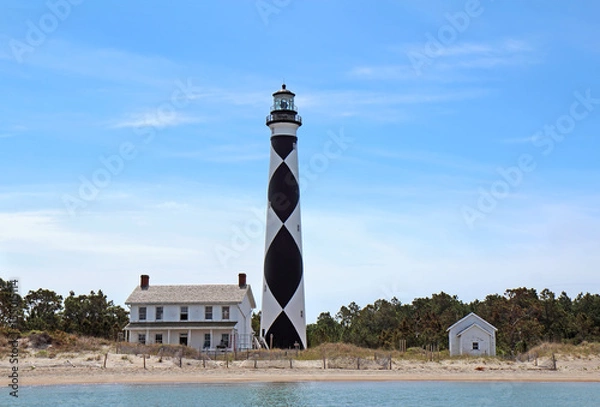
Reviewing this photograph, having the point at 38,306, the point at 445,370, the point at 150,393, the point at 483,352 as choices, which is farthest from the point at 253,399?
the point at 38,306

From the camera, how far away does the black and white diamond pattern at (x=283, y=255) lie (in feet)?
145

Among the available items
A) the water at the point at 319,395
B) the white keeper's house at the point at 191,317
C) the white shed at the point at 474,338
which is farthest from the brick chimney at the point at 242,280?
the water at the point at 319,395

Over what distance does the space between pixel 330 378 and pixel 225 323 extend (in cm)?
1176

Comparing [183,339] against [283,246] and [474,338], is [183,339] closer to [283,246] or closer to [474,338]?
[283,246]

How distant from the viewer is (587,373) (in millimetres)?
39000

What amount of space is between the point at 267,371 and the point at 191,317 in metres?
10.5

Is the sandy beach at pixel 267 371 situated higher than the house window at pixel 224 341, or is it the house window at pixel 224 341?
the house window at pixel 224 341

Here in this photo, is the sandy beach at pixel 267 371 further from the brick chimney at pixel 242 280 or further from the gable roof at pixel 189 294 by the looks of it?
the brick chimney at pixel 242 280

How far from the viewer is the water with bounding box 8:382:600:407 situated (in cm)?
2912

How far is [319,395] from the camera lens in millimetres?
31500

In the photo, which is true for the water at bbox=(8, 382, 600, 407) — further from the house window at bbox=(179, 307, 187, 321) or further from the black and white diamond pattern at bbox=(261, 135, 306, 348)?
the house window at bbox=(179, 307, 187, 321)

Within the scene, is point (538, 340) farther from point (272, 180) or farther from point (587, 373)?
point (272, 180)

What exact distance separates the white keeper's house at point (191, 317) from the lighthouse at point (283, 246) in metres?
2.91

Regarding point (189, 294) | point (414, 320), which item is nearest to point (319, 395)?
point (189, 294)
